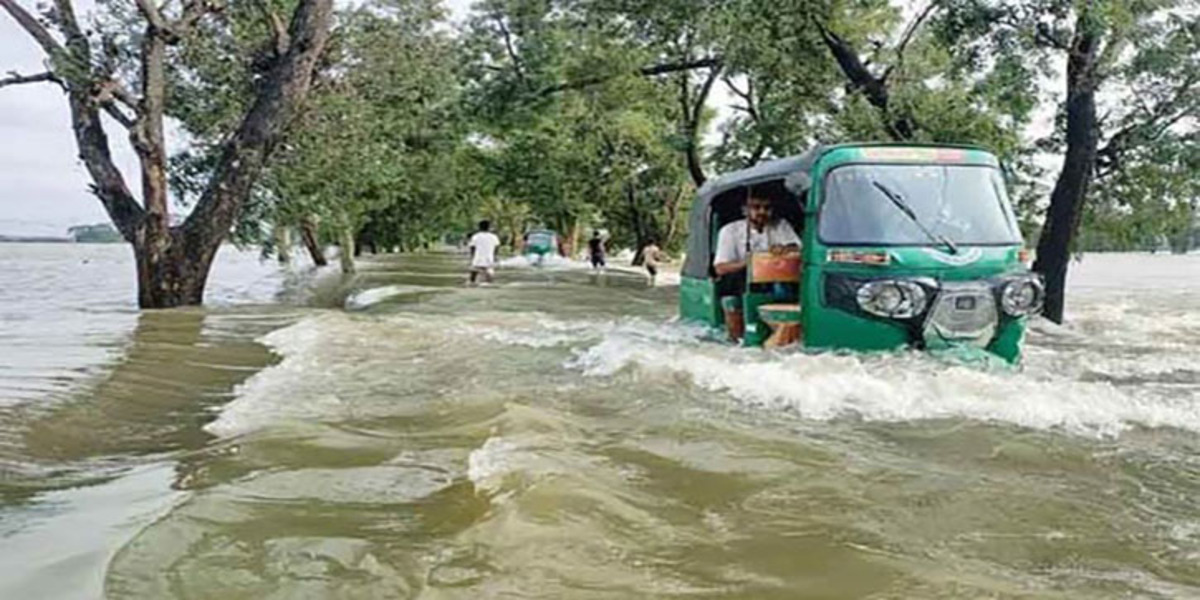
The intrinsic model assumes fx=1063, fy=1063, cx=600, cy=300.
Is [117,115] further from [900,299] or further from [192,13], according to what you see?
[900,299]

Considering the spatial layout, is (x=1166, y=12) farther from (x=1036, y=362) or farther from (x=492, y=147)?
(x=492, y=147)

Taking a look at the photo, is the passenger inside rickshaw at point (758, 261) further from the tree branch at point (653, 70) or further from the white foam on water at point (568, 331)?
the tree branch at point (653, 70)

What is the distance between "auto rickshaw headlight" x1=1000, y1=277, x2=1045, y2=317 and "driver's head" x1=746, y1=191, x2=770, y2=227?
9.25 ft

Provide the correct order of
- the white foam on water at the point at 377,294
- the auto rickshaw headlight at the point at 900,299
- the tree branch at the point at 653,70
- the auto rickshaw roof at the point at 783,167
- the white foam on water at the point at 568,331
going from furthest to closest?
the tree branch at the point at 653,70, the white foam on water at the point at 377,294, the white foam on water at the point at 568,331, the auto rickshaw roof at the point at 783,167, the auto rickshaw headlight at the point at 900,299

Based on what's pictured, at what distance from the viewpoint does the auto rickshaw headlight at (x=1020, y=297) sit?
8711 millimetres

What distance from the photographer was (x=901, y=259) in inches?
344

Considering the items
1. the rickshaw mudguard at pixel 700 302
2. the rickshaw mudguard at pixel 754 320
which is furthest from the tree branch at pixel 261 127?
the rickshaw mudguard at pixel 754 320

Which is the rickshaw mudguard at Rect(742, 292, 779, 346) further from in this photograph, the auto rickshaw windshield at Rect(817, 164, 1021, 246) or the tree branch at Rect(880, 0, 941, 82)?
the tree branch at Rect(880, 0, 941, 82)

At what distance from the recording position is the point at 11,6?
15766mm

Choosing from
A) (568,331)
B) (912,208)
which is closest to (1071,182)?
(568,331)

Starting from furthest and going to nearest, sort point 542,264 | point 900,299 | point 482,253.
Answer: point 542,264, point 482,253, point 900,299

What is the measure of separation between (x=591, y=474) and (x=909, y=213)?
490 cm

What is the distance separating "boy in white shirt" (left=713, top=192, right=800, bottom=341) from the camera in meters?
10.8

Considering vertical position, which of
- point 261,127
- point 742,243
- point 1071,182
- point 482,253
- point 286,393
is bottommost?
point 286,393
